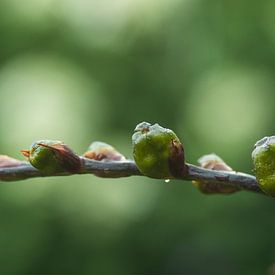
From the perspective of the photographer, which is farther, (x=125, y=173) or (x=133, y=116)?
(x=133, y=116)

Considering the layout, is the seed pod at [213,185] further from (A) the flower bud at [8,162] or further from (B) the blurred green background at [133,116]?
(B) the blurred green background at [133,116]

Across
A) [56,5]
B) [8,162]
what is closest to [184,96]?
[56,5]

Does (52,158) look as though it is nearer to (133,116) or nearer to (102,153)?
(102,153)

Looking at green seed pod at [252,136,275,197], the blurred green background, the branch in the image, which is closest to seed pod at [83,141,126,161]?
the branch

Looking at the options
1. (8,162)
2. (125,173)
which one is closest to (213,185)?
(125,173)

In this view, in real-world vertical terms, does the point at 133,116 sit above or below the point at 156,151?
above

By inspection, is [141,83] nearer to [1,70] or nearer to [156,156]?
[1,70]
